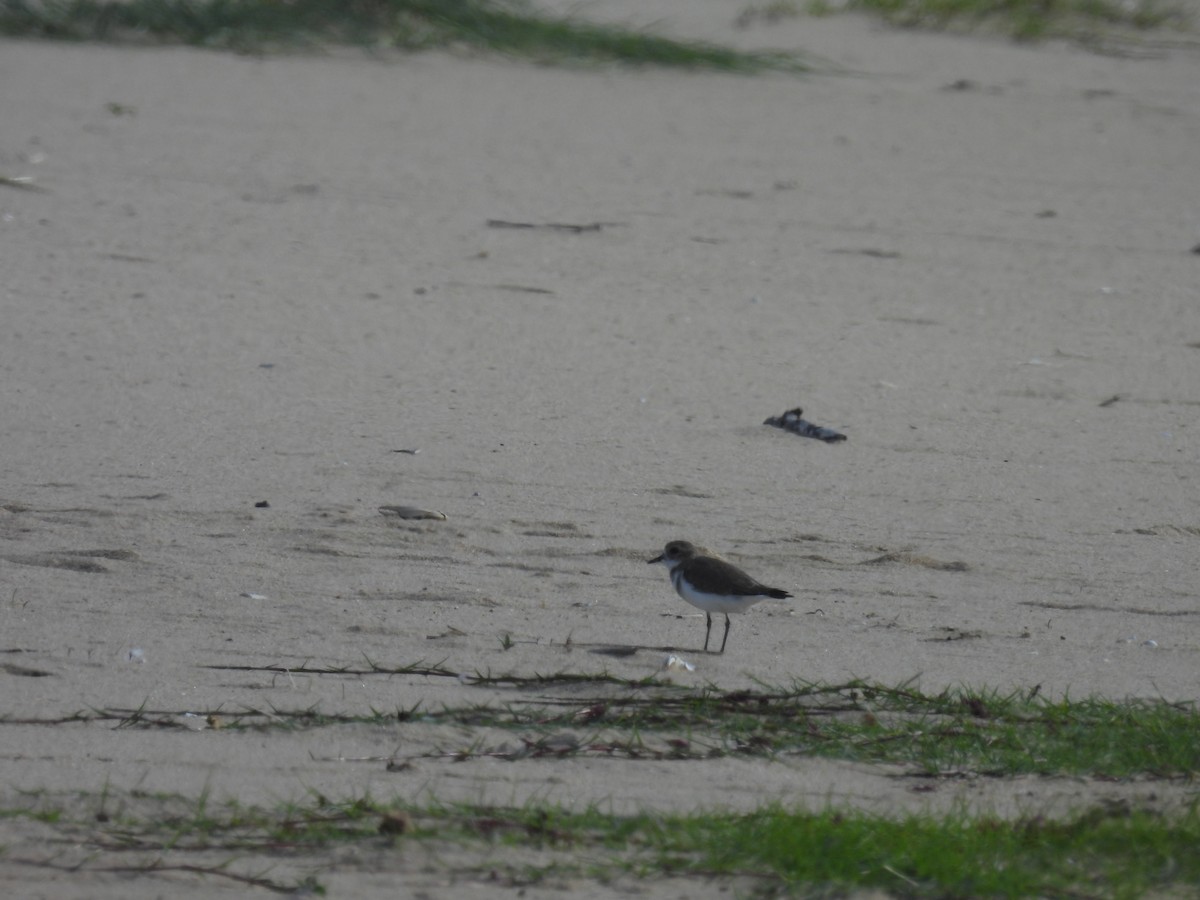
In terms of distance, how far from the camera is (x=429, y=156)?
31.3 ft

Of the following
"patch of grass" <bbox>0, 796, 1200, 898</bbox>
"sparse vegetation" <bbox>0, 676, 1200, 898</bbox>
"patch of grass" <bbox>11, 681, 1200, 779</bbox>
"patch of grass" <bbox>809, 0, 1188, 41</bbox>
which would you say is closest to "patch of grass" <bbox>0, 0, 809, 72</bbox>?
"patch of grass" <bbox>809, 0, 1188, 41</bbox>

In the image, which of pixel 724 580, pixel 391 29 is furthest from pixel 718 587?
pixel 391 29

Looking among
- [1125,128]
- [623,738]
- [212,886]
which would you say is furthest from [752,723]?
[1125,128]

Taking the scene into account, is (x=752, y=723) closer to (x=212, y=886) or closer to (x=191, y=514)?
(x=212, y=886)

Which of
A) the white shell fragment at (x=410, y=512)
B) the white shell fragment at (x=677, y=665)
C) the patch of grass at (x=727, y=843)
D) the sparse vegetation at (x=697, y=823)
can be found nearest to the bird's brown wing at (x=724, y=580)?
the white shell fragment at (x=677, y=665)

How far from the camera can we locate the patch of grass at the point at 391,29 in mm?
11719

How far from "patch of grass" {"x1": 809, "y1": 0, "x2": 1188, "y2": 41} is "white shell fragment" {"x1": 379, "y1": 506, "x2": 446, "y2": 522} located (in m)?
10.3

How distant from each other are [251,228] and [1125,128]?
257 inches

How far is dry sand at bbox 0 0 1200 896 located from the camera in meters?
3.90

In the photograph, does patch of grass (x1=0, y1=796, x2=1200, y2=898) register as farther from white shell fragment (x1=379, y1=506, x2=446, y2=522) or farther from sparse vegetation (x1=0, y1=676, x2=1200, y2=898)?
white shell fragment (x1=379, y1=506, x2=446, y2=522)

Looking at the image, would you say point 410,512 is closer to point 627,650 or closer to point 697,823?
point 627,650

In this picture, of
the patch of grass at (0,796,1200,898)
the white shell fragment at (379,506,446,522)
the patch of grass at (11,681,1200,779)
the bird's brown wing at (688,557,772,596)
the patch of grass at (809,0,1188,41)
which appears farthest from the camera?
the patch of grass at (809,0,1188,41)

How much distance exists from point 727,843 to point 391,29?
1009 cm

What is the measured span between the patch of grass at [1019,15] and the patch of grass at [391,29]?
2.31m
